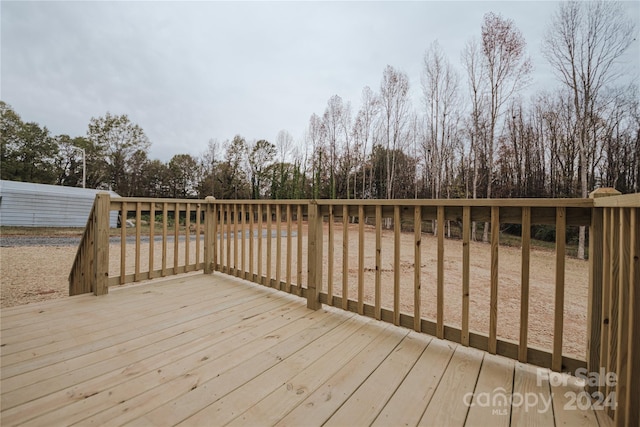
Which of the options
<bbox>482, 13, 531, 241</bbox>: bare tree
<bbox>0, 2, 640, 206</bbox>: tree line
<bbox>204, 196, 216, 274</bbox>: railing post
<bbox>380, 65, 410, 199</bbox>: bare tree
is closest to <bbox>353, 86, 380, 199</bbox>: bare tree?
<bbox>0, 2, 640, 206</bbox>: tree line

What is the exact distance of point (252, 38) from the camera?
9062 mm

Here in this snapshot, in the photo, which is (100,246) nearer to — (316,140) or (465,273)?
(465,273)

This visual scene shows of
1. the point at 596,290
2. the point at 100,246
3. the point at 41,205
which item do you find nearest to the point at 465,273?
the point at 596,290

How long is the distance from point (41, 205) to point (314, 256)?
50.7 ft

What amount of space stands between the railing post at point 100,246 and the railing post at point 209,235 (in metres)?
0.93

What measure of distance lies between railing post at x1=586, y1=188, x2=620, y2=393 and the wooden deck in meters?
0.19

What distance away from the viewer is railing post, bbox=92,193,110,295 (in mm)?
2412

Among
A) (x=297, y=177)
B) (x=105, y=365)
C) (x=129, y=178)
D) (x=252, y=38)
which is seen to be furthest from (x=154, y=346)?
(x=129, y=178)

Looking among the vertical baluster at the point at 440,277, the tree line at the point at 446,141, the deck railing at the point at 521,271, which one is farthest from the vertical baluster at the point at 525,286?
the tree line at the point at 446,141

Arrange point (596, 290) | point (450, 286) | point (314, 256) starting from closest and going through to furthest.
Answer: point (596, 290), point (314, 256), point (450, 286)

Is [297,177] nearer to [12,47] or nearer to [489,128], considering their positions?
[489,128]

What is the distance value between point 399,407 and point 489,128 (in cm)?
1222

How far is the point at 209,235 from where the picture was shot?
129 inches

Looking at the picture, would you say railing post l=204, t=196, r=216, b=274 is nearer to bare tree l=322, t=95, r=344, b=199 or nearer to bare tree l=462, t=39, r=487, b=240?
bare tree l=462, t=39, r=487, b=240
